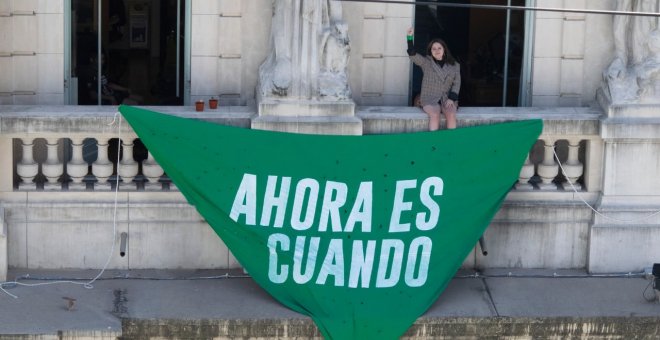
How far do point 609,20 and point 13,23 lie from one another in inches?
269

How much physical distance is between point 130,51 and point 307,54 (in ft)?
8.08

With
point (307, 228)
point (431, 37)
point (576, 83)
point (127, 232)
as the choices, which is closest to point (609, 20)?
point (576, 83)

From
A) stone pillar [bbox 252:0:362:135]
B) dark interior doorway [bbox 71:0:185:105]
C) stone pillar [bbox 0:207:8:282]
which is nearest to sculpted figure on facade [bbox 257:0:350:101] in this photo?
stone pillar [bbox 252:0:362:135]

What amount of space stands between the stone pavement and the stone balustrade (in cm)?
30

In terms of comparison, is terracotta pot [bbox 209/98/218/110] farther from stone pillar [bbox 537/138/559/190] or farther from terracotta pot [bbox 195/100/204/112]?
stone pillar [bbox 537/138/559/190]

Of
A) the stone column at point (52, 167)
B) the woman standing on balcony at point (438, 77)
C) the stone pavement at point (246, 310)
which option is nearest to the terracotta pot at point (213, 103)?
the stone column at point (52, 167)

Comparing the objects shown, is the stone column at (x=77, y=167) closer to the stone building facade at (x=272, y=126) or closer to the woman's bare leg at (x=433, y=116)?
the stone building facade at (x=272, y=126)

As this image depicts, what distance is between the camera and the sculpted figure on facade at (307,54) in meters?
18.6

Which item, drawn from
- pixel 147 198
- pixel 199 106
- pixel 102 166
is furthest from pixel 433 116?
pixel 102 166

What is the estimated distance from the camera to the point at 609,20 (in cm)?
1961

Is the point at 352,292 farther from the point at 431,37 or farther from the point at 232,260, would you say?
the point at 431,37

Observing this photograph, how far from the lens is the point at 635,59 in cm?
1922

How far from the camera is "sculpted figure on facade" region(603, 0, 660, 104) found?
1897 centimetres

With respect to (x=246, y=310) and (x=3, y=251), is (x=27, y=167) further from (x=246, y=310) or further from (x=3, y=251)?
(x=246, y=310)
